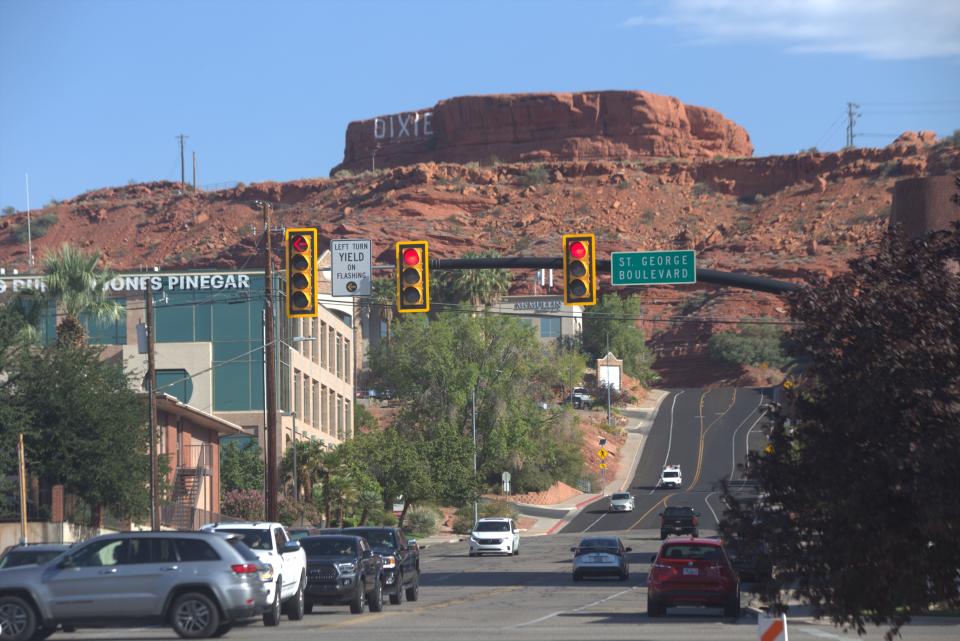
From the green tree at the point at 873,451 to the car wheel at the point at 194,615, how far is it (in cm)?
773

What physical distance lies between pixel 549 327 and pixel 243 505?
244ft

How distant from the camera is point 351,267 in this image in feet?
84.5

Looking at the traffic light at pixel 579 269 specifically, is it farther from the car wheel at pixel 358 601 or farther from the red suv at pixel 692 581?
the car wheel at pixel 358 601

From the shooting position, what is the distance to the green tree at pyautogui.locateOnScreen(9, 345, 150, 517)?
4438 centimetres

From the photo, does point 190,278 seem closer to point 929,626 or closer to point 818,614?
point 929,626

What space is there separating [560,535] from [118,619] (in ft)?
175

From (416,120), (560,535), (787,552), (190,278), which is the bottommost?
(560,535)

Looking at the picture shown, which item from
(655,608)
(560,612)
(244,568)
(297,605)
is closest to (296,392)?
(560,612)

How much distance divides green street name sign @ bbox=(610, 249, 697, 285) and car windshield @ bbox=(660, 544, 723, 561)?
5714 mm

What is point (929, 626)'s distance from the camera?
25359 millimetres

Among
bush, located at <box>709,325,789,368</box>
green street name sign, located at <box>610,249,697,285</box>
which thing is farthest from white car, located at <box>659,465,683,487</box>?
green street name sign, located at <box>610,249,697,285</box>

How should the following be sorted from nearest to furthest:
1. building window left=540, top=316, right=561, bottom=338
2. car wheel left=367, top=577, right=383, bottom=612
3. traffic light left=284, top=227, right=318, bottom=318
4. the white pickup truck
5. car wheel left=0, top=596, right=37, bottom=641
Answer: car wheel left=0, top=596, right=37, bottom=641
the white pickup truck
traffic light left=284, top=227, right=318, bottom=318
car wheel left=367, top=577, right=383, bottom=612
building window left=540, top=316, right=561, bottom=338

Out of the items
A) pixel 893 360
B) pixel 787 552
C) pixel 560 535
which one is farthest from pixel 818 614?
pixel 560 535

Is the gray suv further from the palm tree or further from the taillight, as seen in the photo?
the palm tree
